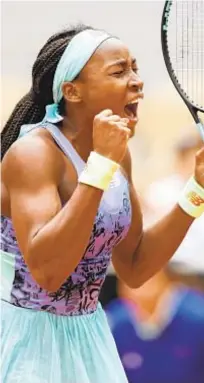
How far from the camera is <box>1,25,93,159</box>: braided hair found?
178 centimetres

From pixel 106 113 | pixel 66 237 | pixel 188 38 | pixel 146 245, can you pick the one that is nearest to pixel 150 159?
→ pixel 188 38

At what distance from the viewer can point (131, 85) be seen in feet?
5.49

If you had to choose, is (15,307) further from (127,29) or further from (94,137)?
(127,29)

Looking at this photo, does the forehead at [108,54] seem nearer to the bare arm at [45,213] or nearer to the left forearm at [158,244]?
the bare arm at [45,213]

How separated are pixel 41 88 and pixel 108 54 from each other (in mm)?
187

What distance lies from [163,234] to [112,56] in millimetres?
370

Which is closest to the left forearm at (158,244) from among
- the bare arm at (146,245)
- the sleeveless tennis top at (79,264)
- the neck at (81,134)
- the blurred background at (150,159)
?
the bare arm at (146,245)

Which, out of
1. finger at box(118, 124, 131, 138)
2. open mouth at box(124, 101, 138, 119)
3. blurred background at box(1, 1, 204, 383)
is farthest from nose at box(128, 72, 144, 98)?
blurred background at box(1, 1, 204, 383)

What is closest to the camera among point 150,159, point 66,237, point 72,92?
point 66,237

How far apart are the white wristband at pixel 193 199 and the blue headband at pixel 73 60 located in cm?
28

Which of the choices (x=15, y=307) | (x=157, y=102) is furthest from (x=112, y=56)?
(x=157, y=102)

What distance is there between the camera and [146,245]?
6.09 feet

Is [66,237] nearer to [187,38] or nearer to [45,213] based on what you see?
[45,213]

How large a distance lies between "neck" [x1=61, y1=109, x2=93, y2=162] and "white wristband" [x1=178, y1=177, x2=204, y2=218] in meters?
0.21
